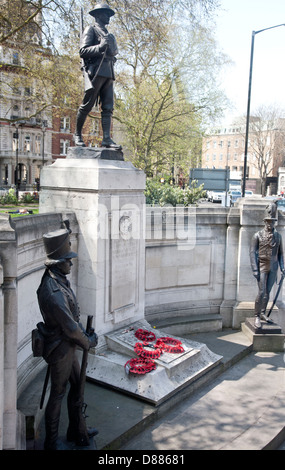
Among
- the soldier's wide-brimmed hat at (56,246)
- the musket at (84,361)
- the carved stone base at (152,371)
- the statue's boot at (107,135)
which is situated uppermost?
the statue's boot at (107,135)

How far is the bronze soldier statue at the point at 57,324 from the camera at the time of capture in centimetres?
381

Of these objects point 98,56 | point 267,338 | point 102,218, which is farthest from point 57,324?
point 267,338

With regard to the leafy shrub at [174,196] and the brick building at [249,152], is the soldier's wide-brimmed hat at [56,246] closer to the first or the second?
the leafy shrub at [174,196]

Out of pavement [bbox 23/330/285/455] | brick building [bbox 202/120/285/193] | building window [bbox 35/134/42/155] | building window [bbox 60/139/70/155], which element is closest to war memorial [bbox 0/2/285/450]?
pavement [bbox 23/330/285/455]

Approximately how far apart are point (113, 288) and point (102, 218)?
1.15 metres

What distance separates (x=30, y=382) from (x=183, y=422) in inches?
81.1

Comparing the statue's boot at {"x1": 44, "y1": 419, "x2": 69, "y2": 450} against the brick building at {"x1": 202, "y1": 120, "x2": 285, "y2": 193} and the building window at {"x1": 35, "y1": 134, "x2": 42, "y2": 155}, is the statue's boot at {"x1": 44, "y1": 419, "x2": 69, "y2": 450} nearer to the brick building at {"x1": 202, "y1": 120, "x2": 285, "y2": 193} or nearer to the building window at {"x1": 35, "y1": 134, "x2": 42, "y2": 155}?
the brick building at {"x1": 202, "y1": 120, "x2": 285, "y2": 193}

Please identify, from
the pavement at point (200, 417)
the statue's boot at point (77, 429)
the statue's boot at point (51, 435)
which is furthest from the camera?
the pavement at point (200, 417)

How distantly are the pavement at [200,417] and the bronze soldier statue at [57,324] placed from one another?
0.73 m

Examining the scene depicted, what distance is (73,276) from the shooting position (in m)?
6.42

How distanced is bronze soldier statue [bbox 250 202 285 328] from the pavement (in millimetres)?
1588

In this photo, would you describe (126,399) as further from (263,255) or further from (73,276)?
(263,255)

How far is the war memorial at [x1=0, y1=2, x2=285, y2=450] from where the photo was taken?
12.9ft

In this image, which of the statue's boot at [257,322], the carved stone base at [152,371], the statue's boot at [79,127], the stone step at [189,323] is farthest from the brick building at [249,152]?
the carved stone base at [152,371]
